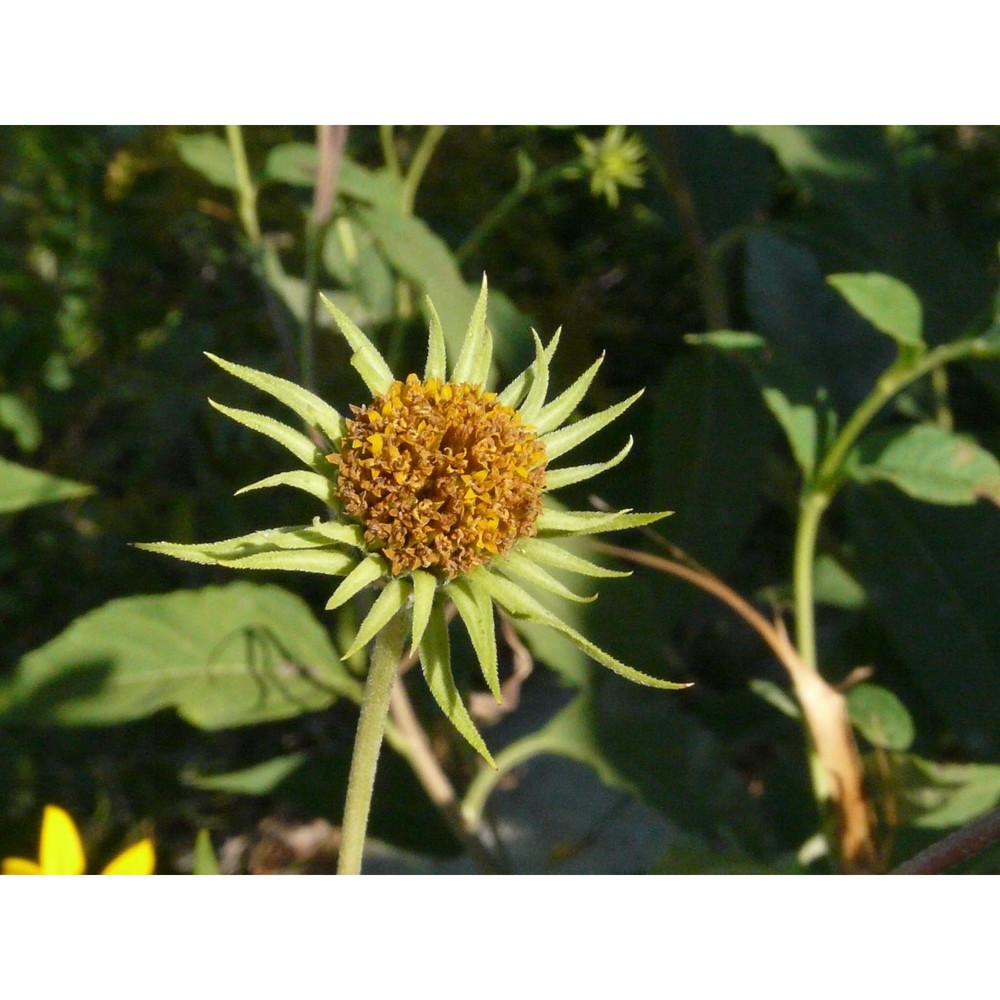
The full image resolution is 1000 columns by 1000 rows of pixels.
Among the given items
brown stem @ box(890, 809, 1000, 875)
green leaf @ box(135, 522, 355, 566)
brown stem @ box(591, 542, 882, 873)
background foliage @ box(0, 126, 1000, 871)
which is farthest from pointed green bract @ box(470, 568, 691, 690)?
background foliage @ box(0, 126, 1000, 871)

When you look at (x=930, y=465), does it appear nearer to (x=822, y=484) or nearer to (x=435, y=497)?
(x=822, y=484)

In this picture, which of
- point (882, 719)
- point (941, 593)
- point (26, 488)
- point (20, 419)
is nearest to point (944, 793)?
point (882, 719)

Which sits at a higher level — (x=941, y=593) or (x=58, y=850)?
(x=941, y=593)

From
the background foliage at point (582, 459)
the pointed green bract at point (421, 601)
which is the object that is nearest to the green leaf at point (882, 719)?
the background foliage at point (582, 459)

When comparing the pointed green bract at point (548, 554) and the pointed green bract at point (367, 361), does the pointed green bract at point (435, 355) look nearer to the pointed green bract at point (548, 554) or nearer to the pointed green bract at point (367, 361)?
the pointed green bract at point (367, 361)

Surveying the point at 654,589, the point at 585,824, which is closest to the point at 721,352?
the point at 654,589

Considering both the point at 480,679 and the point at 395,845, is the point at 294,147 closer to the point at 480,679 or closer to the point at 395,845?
the point at 480,679

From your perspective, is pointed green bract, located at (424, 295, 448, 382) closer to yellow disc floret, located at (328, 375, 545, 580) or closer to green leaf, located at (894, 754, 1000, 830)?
yellow disc floret, located at (328, 375, 545, 580)

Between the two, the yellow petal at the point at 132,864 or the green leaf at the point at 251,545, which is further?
the yellow petal at the point at 132,864
